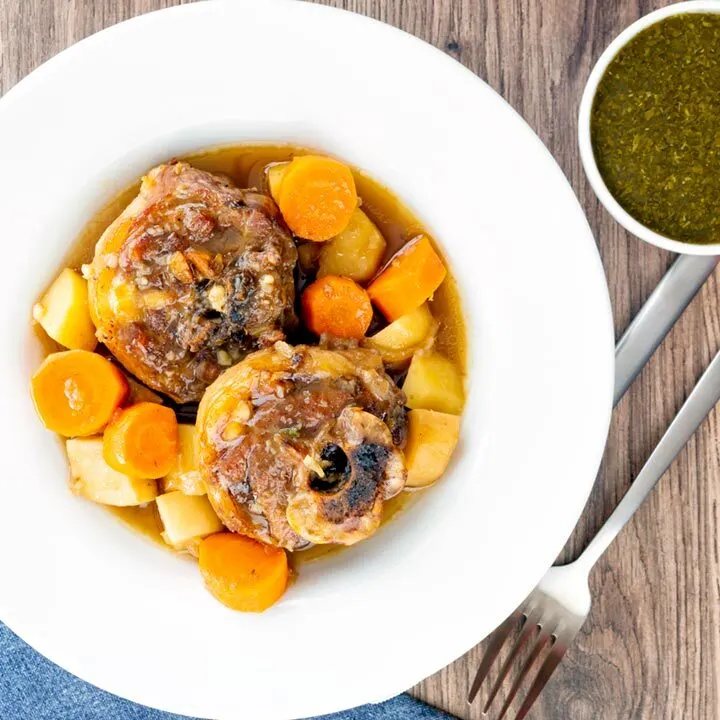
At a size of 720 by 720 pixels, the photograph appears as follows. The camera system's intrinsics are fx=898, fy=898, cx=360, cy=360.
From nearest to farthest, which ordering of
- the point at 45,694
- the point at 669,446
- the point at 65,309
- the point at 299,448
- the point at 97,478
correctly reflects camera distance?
the point at 299,448 → the point at 65,309 → the point at 97,478 → the point at 669,446 → the point at 45,694

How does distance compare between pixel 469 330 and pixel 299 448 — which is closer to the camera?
pixel 299 448

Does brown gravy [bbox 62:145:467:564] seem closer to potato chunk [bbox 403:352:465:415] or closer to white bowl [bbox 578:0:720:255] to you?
potato chunk [bbox 403:352:465:415]

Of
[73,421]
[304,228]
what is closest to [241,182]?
[304,228]

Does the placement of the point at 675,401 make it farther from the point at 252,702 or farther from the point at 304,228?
the point at 252,702

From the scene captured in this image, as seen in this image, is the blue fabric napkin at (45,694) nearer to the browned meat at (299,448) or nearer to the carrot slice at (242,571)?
the carrot slice at (242,571)

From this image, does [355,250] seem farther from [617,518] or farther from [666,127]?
[617,518]

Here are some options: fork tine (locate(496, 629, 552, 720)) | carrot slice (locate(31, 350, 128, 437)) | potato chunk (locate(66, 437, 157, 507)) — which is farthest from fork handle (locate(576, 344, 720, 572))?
carrot slice (locate(31, 350, 128, 437))

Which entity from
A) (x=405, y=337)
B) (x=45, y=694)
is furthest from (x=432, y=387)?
(x=45, y=694)

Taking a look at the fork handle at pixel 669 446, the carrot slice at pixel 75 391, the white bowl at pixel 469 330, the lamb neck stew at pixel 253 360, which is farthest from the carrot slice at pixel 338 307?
the fork handle at pixel 669 446
